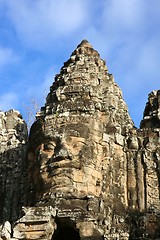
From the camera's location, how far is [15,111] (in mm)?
24609

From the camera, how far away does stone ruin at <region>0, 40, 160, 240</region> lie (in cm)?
1716

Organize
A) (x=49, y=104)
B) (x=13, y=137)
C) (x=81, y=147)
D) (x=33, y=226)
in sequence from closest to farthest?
(x=33, y=226) < (x=81, y=147) < (x=49, y=104) < (x=13, y=137)

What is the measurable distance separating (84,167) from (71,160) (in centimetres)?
43

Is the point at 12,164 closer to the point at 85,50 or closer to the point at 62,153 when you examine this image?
the point at 62,153

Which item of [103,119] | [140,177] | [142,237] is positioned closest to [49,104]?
[103,119]

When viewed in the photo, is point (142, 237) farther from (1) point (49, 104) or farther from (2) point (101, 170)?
(1) point (49, 104)

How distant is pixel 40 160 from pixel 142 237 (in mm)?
3926

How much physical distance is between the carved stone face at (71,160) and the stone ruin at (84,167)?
0.03m

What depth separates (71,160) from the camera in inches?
727

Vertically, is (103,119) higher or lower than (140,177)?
higher

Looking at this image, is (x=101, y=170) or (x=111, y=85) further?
(x=111, y=85)

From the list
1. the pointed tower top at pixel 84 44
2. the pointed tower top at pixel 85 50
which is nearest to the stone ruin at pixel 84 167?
the pointed tower top at pixel 85 50

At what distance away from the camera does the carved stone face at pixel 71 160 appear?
59.5 ft

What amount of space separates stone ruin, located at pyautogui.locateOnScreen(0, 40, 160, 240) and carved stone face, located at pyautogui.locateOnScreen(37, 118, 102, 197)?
29mm
